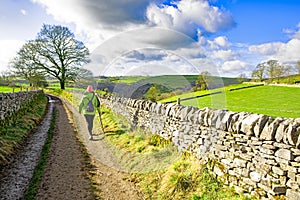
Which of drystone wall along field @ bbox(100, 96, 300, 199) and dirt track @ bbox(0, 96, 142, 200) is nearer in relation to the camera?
drystone wall along field @ bbox(100, 96, 300, 199)

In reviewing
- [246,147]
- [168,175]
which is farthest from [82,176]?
[246,147]

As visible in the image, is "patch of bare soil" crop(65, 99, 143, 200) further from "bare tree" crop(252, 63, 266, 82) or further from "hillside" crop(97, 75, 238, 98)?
"bare tree" crop(252, 63, 266, 82)

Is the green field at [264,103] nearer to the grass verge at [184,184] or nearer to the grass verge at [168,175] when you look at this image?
the grass verge at [168,175]

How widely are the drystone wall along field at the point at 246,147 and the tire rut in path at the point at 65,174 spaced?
2978 mm

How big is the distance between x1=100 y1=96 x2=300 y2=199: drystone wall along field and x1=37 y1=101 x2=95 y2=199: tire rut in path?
2978 millimetres

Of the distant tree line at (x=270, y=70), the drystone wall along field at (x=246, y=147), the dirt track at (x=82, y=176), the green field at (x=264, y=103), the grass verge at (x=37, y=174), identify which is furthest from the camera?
the distant tree line at (x=270, y=70)

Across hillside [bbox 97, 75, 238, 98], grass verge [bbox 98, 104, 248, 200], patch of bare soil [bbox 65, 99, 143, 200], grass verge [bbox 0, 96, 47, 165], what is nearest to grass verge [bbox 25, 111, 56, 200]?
grass verge [bbox 0, 96, 47, 165]

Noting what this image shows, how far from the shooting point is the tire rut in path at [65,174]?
5.97m

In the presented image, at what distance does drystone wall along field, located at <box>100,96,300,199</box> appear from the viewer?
4.16 metres

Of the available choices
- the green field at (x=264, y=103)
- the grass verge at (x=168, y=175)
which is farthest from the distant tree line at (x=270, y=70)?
the grass verge at (x=168, y=175)

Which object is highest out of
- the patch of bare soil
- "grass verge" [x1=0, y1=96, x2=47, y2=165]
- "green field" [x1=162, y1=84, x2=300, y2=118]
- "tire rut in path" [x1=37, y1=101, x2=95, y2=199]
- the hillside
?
the hillside

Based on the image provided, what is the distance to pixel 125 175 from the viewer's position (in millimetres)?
7262

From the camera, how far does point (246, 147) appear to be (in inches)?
203

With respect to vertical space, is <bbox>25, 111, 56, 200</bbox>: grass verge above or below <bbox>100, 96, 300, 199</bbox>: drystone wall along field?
below
